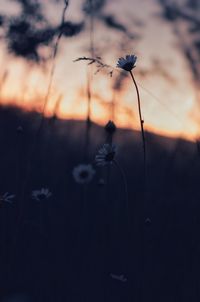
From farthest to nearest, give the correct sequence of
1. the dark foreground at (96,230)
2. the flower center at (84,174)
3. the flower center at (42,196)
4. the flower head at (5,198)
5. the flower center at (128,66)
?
the flower center at (84,174) → the flower center at (42,196) → the flower head at (5,198) → the flower center at (128,66) → the dark foreground at (96,230)

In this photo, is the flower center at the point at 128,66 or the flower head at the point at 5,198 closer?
the flower center at the point at 128,66

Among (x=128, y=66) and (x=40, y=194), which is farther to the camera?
(x=40, y=194)

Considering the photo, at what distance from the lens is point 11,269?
1.63 m

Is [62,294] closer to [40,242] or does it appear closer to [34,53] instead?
[40,242]

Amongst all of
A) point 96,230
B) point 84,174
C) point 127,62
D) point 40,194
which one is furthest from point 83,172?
point 127,62

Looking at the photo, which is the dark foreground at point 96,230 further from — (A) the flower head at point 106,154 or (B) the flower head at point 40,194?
(A) the flower head at point 106,154

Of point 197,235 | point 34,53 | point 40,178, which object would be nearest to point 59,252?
point 197,235

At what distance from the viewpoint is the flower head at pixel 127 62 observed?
1.78 m

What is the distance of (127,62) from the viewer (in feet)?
5.90

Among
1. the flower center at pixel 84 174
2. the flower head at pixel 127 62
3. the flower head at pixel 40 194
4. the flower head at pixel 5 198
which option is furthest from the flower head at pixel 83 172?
the flower head at pixel 127 62

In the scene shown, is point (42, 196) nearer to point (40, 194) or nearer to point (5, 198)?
point (40, 194)

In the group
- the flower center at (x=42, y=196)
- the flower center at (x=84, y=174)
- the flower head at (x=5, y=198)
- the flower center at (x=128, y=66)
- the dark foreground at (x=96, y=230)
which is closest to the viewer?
the dark foreground at (x=96, y=230)

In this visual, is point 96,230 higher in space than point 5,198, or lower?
lower

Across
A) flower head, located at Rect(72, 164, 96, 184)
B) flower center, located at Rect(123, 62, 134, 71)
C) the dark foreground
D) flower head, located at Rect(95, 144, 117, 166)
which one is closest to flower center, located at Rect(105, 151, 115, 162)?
flower head, located at Rect(95, 144, 117, 166)
